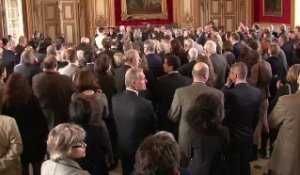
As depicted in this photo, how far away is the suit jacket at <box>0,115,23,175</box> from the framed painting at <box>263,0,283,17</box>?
57.2 ft

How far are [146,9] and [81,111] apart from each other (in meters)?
18.1

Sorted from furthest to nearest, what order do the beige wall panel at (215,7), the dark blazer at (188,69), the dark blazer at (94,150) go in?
the beige wall panel at (215,7) < the dark blazer at (188,69) < the dark blazer at (94,150)

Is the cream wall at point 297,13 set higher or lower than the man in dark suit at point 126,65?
higher

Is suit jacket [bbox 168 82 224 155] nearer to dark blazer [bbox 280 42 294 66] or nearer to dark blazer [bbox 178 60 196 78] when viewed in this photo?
dark blazer [bbox 178 60 196 78]

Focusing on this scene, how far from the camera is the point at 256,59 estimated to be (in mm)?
7277

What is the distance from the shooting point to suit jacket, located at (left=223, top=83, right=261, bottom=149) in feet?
18.4

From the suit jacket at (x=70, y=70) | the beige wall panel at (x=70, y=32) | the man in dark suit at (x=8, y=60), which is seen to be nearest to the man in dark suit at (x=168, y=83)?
the suit jacket at (x=70, y=70)

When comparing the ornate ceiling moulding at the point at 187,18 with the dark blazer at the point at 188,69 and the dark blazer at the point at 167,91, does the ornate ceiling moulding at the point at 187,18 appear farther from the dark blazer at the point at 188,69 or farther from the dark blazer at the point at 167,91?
the dark blazer at the point at 167,91

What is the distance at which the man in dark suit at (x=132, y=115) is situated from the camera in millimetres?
5199

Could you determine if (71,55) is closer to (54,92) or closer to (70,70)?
(70,70)

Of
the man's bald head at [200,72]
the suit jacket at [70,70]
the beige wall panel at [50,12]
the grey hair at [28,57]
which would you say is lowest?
the suit jacket at [70,70]

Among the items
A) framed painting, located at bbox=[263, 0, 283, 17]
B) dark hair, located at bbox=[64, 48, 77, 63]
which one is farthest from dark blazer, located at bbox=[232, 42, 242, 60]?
framed painting, located at bbox=[263, 0, 283, 17]

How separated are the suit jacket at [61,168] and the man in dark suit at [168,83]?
3.03 metres

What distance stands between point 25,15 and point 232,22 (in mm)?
9187
